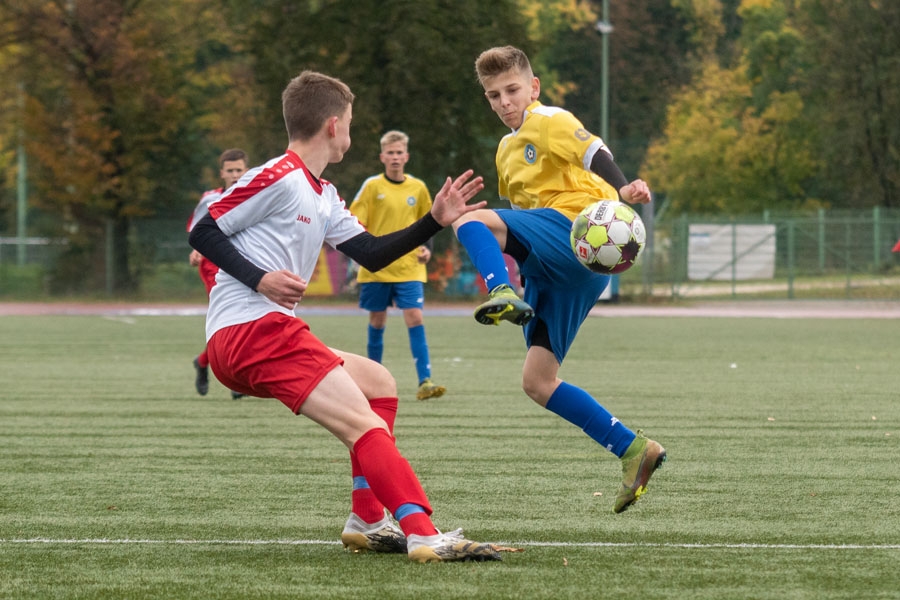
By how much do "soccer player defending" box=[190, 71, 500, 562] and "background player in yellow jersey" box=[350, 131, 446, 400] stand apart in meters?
6.24

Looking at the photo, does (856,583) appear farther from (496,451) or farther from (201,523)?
(496,451)

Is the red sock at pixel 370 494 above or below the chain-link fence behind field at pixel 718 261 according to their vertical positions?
above

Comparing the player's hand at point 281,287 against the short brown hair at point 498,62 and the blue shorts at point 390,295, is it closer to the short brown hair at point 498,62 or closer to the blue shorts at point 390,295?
the short brown hair at point 498,62

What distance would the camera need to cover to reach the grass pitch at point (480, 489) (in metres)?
4.60

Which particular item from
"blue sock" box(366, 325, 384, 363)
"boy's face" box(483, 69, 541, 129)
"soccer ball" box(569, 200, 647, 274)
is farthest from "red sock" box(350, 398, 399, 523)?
"blue sock" box(366, 325, 384, 363)

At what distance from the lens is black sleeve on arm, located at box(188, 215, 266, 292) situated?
187 inches

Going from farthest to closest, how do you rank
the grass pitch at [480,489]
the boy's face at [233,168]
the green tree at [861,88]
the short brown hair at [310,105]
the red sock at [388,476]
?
the green tree at [861,88] < the boy's face at [233,168] < the short brown hair at [310,105] < the red sock at [388,476] < the grass pitch at [480,489]

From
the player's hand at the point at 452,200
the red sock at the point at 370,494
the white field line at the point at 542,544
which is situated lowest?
the white field line at the point at 542,544

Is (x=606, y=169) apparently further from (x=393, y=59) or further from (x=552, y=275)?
(x=393, y=59)

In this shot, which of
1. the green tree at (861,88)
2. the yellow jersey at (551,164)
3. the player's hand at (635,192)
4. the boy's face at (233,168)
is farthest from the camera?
the green tree at (861,88)

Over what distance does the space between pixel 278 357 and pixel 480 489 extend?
219 cm

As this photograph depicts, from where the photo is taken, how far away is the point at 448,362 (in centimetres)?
1504

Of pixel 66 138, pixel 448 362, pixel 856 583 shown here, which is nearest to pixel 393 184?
pixel 448 362

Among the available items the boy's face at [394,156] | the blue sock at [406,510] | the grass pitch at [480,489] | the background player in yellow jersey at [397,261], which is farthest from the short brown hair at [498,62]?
the boy's face at [394,156]
